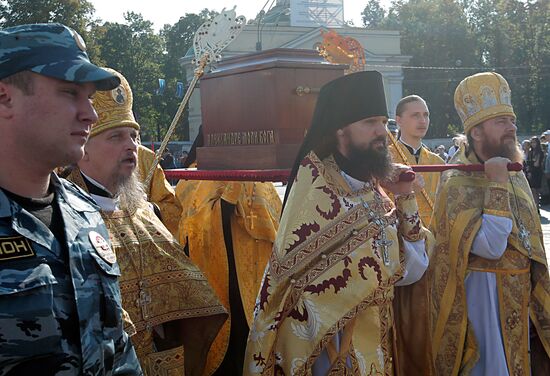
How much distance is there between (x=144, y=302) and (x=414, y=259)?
129cm

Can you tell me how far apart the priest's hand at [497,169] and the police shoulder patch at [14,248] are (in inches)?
120

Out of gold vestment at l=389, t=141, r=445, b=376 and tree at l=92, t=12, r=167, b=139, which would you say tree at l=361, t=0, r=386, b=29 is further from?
gold vestment at l=389, t=141, r=445, b=376

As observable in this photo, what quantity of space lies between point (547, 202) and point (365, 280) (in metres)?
16.0

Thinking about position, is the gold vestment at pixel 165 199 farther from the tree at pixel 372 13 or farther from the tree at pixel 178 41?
the tree at pixel 372 13

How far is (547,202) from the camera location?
17.9m

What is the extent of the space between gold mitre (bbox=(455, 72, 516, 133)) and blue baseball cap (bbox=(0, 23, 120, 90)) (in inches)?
123

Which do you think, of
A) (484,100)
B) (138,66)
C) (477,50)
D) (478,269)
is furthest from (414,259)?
(477,50)

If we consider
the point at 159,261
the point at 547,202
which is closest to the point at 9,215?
the point at 159,261

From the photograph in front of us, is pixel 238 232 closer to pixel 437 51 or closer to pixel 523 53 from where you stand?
pixel 523 53

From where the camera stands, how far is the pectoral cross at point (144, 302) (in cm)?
307

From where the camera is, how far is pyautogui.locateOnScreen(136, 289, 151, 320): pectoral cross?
121 inches

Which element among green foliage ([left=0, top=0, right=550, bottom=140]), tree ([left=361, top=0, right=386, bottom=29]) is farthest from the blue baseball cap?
tree ([left=361, top=0, right=386, bottom=29])

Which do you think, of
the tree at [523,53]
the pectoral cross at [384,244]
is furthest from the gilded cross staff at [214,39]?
the tree at [523,53]

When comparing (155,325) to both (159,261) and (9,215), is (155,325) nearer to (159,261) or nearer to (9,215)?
(159,261)
